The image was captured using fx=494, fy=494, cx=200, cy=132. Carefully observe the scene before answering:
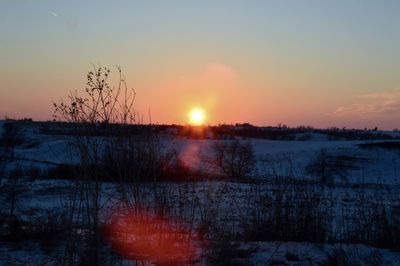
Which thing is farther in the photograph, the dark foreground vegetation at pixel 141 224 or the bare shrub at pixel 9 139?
the bare shrub at pixel 9 139

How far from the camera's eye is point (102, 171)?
19.1ft

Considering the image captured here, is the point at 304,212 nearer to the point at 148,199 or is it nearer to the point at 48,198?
the point at 148,199

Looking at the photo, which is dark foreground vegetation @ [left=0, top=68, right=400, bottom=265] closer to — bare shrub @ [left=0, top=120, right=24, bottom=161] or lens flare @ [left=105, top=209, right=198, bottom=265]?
lens flare @ [left=105, top=209, right=198, bottom=265]

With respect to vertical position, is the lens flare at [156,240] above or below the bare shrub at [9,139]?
below

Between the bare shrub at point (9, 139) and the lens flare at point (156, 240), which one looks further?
the bare shrub at point (9, 139)

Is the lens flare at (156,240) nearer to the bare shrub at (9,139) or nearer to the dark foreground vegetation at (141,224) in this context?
the dark foreground vegetation at (141,224)

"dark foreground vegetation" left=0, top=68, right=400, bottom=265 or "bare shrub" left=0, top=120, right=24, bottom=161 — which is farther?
"bare shrub" left=0, top=120, right=24, bottom=161

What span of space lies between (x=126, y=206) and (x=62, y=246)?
1524 millimetres

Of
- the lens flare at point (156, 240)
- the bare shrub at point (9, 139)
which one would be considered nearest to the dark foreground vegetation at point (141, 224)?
the lens flare at point (156, 240)

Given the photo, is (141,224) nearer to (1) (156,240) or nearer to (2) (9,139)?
(1) (156,240)

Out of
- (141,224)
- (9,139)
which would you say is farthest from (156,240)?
(9,139)

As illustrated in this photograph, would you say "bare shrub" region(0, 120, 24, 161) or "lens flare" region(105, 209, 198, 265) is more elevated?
"bare shrub" region(0, 120, 24, 161)

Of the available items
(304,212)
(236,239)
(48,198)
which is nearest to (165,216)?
(236,239)

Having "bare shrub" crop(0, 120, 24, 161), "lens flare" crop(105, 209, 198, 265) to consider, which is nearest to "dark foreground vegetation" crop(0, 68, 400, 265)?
"lens flare" crop(105, 209, 198, 265)
